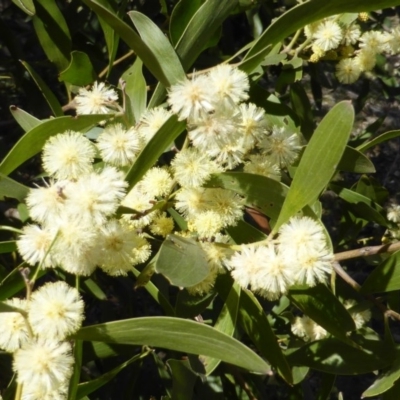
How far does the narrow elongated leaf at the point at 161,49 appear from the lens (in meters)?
1.21

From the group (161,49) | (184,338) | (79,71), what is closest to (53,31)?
(79,71)

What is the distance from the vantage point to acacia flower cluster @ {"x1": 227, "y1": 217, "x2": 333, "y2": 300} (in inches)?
43.3

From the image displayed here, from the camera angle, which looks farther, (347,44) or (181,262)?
(347,44)

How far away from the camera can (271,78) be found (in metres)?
3.69

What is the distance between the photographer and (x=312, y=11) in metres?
1.16

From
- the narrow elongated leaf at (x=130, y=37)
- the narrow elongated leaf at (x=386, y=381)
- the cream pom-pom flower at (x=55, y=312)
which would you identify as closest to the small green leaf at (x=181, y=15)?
the narrow elongated leaf at (x=130, y=37)

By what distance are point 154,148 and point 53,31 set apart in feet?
2.49

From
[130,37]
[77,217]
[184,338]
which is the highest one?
[130,37]

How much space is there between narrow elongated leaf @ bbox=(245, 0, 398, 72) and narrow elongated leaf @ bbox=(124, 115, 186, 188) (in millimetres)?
279

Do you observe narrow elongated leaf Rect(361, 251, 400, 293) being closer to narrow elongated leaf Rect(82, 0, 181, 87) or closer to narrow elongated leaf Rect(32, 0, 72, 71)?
narrow elongated leaf Rect(82, 0, 181, 87)

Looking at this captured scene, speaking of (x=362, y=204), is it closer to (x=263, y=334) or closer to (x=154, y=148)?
(x=263, y=334)

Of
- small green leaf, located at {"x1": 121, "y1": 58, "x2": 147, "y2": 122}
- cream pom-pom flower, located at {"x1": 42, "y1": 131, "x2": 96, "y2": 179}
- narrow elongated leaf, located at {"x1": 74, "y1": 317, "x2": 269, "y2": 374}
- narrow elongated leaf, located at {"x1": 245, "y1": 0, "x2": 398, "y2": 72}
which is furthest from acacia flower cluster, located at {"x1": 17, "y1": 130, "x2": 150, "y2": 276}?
narrow elongated leaf, located at {"x1": 245, "y1": 0, "x2": 398, "y2": 72}

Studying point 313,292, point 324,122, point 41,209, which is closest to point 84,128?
point 41,209

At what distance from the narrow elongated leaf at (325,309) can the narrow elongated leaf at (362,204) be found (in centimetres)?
67
